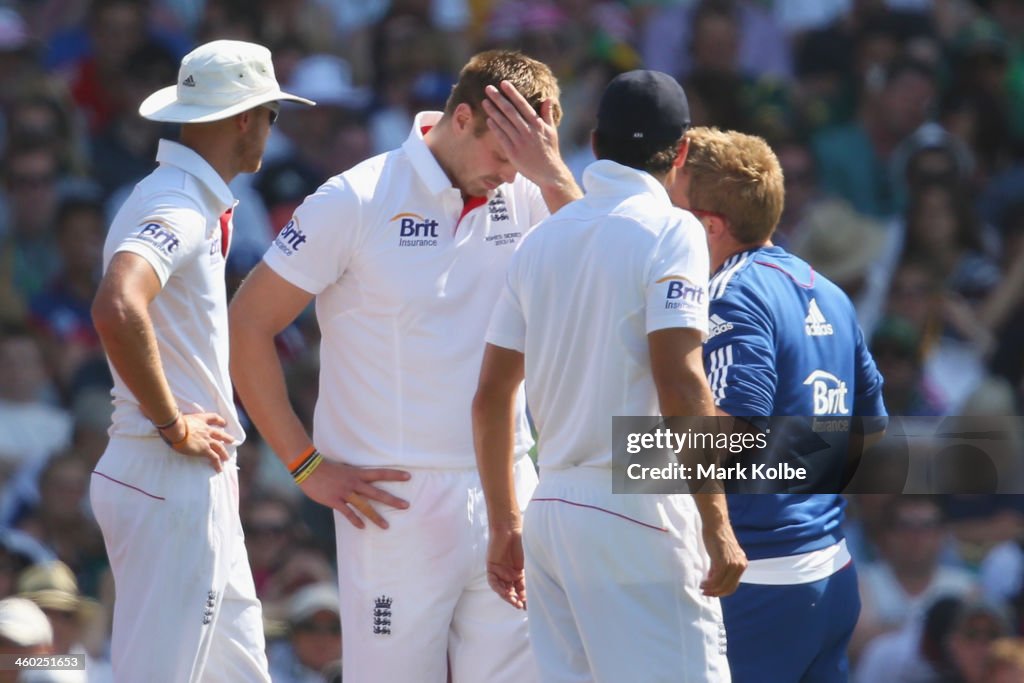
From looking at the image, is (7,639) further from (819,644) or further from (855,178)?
(855,178)

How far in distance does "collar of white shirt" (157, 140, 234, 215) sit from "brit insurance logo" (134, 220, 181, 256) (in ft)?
0.80

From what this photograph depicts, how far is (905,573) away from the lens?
7172 mm

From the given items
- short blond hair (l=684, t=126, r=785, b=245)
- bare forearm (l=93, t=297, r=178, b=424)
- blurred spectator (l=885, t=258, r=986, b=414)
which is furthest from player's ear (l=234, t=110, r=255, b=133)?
blurred spectator (l=885, t=258, r=986, b=414)

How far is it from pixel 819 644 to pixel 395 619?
47.8 inches

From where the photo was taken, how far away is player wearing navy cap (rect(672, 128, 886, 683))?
4.24 meters

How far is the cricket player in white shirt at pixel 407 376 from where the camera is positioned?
177 inches

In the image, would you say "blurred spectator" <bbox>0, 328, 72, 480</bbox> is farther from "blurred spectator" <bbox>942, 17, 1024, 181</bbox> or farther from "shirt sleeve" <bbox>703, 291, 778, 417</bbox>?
"blurred spectator" <bbox>942, 17, 1024, 181</bbox>

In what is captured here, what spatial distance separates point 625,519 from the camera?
3.78 meters

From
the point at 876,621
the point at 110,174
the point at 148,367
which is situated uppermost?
the point at 110,174

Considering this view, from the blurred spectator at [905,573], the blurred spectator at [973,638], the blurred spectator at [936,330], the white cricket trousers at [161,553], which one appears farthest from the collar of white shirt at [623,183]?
the blurred spectator at [936,330]

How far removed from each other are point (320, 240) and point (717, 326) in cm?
117

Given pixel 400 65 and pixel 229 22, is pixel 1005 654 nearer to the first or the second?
pixel 400 65

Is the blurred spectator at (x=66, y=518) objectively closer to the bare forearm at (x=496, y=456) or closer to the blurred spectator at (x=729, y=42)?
the bare forearm at (x=496, y=456)

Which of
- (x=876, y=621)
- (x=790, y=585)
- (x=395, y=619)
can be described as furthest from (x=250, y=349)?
(x=876, y=621)
